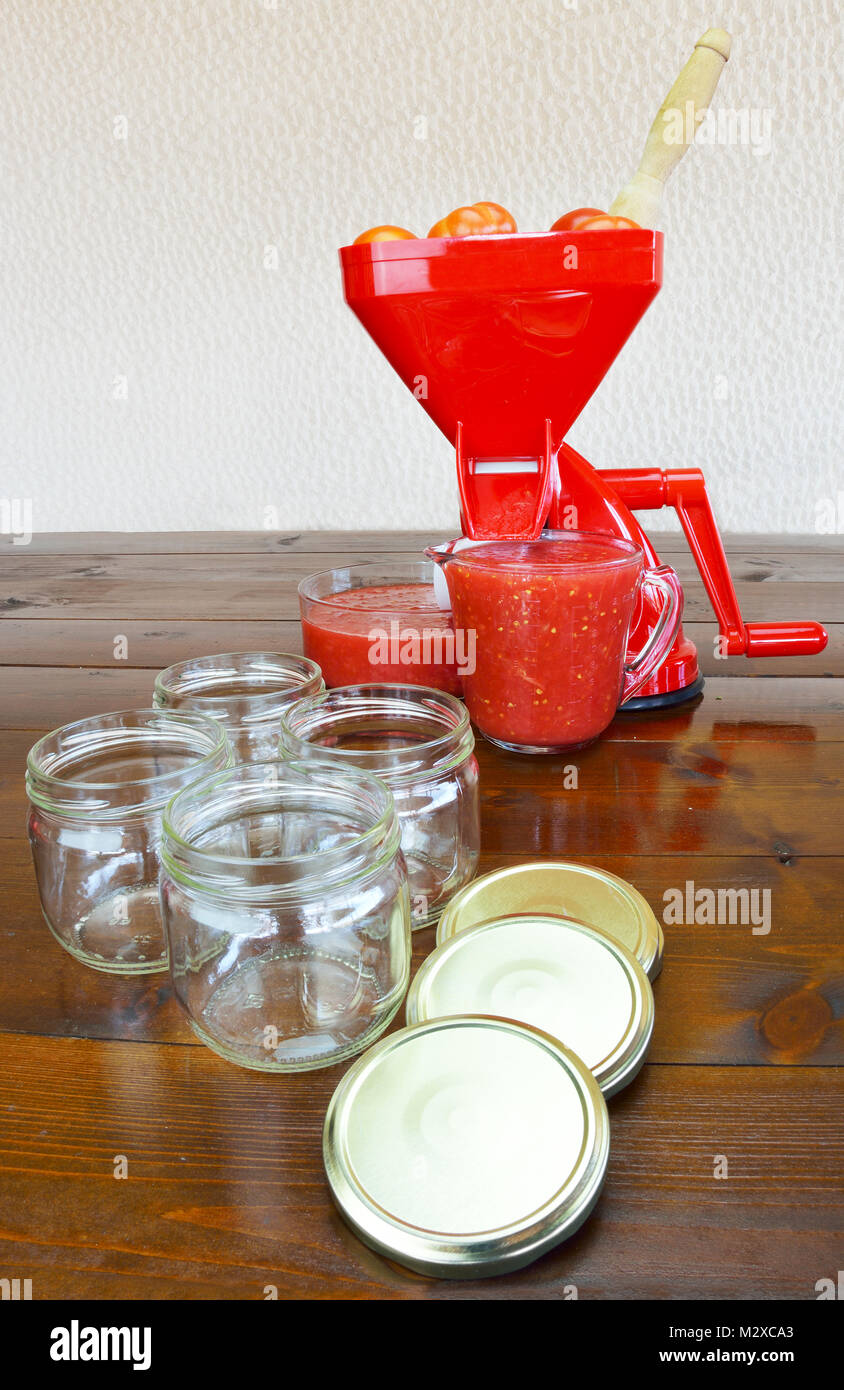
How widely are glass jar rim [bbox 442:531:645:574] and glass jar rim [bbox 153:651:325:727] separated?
130 mm

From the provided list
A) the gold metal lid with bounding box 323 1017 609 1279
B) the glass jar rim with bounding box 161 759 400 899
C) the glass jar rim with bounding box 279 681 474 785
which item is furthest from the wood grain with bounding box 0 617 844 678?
the gold metal lid with bounding box 323 1017 609 1279

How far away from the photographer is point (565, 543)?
71cm

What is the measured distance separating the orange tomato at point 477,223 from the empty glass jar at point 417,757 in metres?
0.29

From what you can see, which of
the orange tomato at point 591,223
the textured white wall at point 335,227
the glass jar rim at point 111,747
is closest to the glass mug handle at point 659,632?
the orange tomato at point 591,223

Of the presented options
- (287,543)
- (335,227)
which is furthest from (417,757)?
(335,227)

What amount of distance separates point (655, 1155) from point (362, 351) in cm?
167

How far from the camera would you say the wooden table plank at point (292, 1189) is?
284 mm

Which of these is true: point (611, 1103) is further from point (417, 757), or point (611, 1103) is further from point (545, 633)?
point (545, 633)

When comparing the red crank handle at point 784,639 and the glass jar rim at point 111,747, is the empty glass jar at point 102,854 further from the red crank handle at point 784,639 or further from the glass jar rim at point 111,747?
the red crank handle at point 784,639

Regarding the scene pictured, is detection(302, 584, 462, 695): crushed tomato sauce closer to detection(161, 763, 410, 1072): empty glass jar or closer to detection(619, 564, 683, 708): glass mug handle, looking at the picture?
detection(619, 564, 683, 708): glass mug handle

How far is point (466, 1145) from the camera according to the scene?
302 mm

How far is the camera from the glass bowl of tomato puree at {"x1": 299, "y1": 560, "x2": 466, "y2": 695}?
720mm

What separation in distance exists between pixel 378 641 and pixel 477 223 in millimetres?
271

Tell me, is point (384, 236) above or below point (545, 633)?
above
